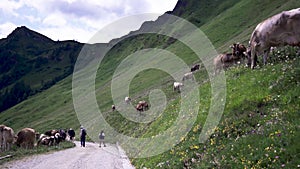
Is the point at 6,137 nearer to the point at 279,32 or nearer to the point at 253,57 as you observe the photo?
the point at 253,57

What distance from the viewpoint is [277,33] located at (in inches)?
894

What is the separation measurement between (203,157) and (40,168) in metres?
15.1

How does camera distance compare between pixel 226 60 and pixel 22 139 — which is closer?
pixel 226 60

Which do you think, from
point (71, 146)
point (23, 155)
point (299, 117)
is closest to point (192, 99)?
point (299, 117)

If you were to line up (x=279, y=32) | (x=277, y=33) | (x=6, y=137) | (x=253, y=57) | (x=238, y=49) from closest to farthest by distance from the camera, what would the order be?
(x=279, y=32), (x=277, y=33), (x=253, y=57), (x=238, y=49), (x=6, y=137)

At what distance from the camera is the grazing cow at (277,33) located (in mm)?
21578

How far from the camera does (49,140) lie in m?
50.1

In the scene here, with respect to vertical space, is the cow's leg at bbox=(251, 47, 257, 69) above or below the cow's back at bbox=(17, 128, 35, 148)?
above

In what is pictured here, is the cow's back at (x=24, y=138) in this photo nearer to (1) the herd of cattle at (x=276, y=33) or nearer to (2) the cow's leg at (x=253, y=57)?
(1) the herd of cattle at (x=276, y=33)

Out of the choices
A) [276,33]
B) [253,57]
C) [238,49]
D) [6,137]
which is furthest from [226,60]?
[6,137]

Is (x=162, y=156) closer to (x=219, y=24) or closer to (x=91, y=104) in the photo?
(x=91, y=104)

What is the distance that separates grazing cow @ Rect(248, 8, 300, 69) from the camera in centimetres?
2158

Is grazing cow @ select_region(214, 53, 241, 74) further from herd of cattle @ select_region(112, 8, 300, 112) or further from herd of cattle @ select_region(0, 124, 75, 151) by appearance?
herd of cattle @ select_region(0, 124, 75, 151)

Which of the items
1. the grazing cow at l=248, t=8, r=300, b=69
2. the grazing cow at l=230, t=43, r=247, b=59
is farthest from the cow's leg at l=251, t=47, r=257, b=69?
the grazing cow at l=230, t=43, r=247, b=59
